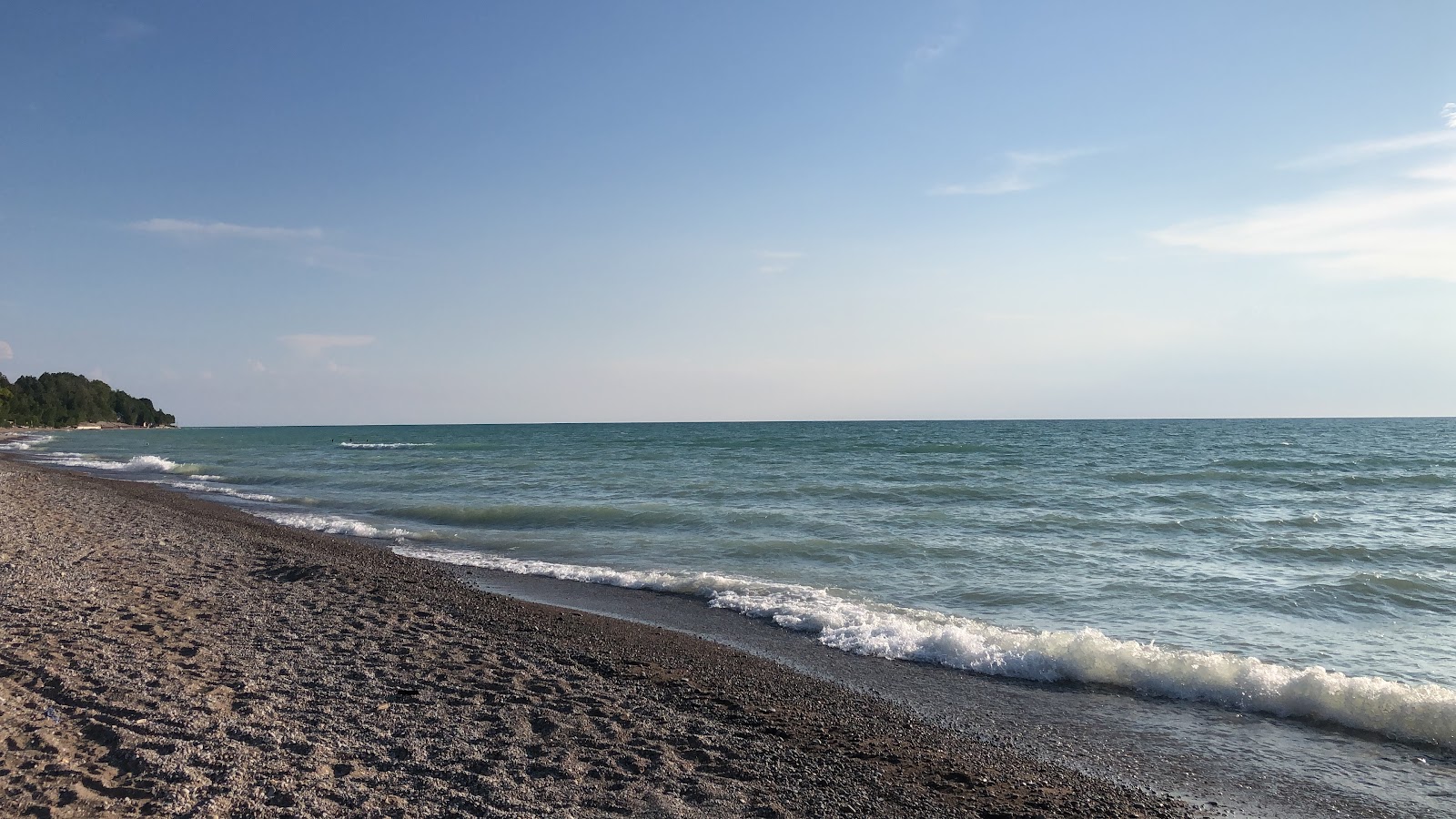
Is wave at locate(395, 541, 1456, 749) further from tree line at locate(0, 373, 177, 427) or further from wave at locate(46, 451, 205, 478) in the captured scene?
tree line at locate(0, 373, 177, 427)

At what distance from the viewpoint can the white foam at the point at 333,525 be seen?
55.3 ft

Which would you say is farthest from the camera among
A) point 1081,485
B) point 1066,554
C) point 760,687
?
point 1081,485

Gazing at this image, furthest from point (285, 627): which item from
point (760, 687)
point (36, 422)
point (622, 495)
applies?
point (36, 422)

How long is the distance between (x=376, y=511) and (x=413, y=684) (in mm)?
16508

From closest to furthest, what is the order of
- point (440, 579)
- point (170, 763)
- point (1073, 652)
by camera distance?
point (170, 763) < point (1073, 652) < point (440, 579)

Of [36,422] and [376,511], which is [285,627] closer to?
[376,511]

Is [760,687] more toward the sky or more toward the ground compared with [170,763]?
more toward the ground

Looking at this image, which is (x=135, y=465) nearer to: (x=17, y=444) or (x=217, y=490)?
(x=217, y=490)

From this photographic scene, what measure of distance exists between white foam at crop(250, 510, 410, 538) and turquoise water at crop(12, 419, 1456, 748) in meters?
0.08

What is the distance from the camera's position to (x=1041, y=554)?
14.0 m

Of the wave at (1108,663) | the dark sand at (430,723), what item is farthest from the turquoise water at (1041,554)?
the dark sand at (430,723)

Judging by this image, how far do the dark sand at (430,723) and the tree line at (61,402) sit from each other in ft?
428

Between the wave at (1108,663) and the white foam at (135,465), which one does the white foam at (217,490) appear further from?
the wave at (1108,663)

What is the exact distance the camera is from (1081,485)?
25750mm
